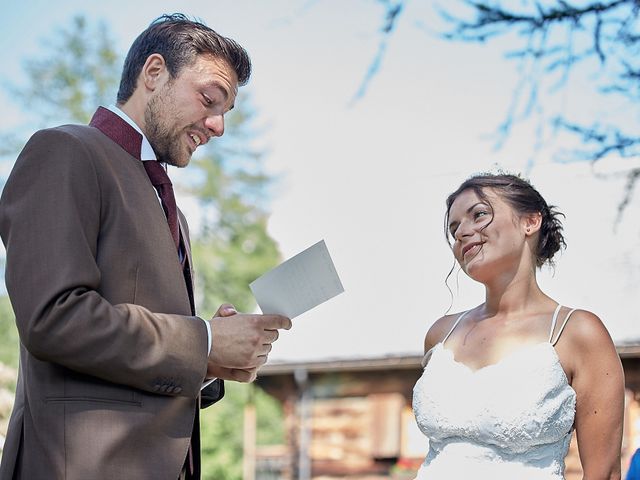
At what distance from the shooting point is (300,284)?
215 cm

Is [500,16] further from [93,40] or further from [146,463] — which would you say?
[93,40]

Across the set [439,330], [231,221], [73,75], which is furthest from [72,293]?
[73,75]

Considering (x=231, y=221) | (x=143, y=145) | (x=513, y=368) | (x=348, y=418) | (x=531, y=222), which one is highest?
(x=231, y=221)

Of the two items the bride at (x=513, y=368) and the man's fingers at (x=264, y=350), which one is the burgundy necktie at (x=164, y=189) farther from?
the bride at (x=513, y=368)

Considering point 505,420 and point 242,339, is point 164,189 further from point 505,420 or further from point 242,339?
point 505,420

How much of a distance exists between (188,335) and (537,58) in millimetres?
2424

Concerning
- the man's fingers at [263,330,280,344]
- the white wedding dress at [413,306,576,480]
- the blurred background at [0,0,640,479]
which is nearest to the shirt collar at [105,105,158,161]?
the blurred background at [0,0,640,479]

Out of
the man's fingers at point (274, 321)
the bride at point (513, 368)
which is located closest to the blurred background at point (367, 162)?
the bride at point (513, 368)

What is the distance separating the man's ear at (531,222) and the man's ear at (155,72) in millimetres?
1026

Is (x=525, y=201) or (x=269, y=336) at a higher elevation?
(x=525, y=201)

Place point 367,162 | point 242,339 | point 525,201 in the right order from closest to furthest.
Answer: point 242,339 < point 525,201 < point 367,162

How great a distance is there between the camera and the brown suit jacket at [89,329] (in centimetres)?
184

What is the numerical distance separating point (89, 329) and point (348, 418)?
9956mm

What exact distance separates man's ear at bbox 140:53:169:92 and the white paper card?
0.50m
